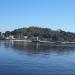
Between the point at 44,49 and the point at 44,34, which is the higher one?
the point at 44,34

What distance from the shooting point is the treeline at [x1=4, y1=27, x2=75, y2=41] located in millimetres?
169750

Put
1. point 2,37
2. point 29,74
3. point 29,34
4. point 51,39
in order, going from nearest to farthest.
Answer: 1. point 29,74
2. point 51,39
3. point 29,34
4. point 2,37

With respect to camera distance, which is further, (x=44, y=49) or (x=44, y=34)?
(x=44, y=34)

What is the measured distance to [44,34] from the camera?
173375 millimetres

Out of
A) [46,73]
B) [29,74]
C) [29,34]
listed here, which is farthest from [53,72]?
[29,34]

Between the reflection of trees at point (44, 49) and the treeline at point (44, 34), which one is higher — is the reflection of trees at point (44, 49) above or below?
below

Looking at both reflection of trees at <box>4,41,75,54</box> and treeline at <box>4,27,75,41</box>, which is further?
treeline at <box>4,27,75,41</box>

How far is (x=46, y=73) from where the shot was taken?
2398 cm

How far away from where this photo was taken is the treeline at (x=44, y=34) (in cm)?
16975

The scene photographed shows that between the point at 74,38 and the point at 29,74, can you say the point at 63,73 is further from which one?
the point at 74,38

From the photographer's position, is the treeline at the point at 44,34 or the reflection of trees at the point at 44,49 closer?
the reflection of trees at the point at 44,49

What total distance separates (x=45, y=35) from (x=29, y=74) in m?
150

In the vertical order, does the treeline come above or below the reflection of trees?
above

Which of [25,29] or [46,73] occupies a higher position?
[25,29]
